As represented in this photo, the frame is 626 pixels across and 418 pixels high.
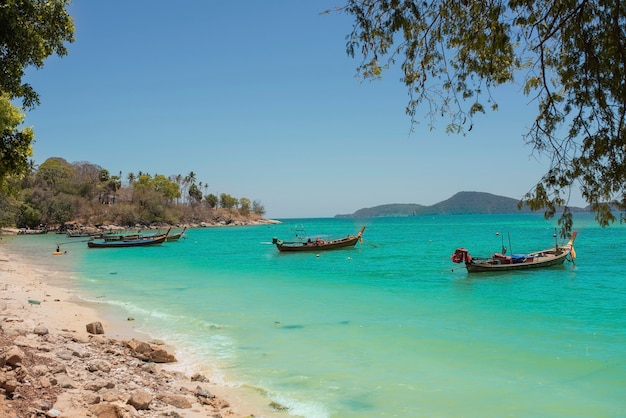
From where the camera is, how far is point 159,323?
1338 centimetres

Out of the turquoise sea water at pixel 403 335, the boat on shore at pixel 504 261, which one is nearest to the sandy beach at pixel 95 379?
the turquoise sea water at pixel 403 335

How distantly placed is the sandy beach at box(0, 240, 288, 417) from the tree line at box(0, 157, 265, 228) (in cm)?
5972

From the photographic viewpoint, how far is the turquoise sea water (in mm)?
8078

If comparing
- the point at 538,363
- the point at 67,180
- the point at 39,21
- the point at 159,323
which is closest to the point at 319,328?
the point at 159,323

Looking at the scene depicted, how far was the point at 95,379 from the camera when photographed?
7.04 metres

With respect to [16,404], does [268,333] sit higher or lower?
lower

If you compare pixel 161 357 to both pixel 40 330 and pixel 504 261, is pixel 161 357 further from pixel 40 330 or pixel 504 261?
pixel 504 261

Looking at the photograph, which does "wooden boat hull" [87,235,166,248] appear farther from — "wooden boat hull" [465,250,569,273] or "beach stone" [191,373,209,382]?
"beach stone" [191,373,209,382]

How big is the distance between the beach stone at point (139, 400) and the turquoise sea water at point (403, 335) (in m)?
2.36

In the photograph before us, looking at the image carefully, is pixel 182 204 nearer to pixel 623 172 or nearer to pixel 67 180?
pixel 67 180

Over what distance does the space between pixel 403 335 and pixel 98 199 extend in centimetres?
9958

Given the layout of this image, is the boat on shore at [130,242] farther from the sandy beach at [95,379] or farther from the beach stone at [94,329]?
the beach stone at [94,329]

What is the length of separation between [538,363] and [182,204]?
117364 mm

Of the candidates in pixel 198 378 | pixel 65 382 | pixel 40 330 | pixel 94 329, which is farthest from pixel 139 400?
pixel 94 329
